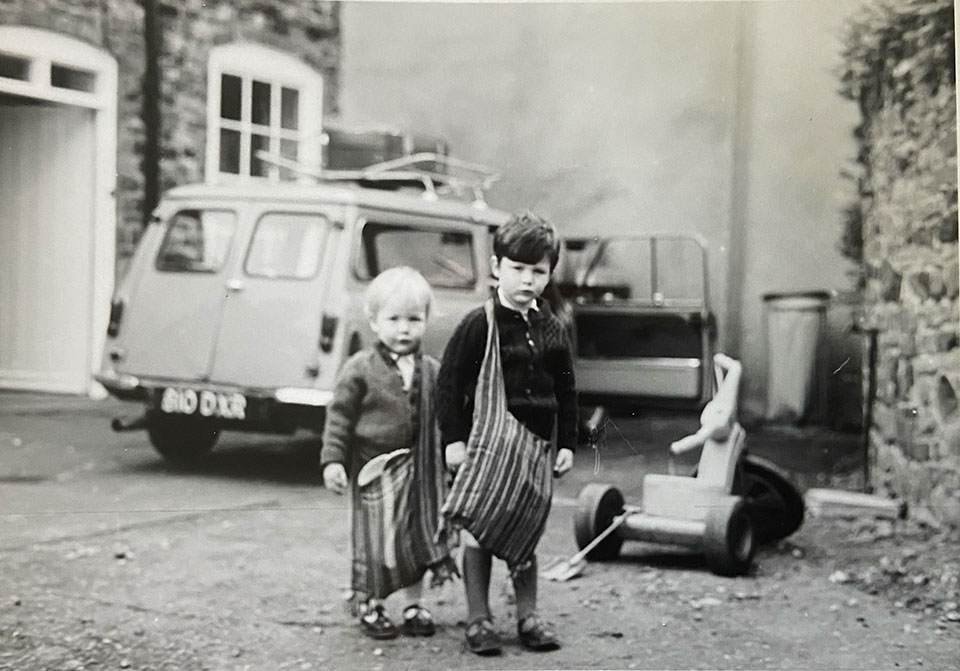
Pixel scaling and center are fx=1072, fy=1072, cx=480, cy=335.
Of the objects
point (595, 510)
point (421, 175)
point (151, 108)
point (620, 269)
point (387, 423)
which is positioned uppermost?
point (151, 108)

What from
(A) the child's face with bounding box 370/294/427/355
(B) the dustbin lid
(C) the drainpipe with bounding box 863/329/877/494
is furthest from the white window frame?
(C) the drainpipe with bounding box 863/329/877/494

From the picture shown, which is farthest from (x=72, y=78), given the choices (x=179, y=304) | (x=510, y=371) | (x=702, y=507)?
(x=702, y=507)

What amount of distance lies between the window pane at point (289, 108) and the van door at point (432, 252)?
0.89 feet

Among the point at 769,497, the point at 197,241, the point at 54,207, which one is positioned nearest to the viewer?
the point at 54,207

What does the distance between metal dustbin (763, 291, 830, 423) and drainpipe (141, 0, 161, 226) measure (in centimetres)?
143

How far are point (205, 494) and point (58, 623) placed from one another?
392 mm

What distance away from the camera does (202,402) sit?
240 cm

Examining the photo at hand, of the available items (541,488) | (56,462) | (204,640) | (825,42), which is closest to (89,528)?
(56,462)

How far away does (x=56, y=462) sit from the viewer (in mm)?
2332

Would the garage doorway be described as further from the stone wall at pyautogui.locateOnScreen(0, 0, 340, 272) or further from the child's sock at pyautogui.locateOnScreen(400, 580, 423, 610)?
the child's sock at pyautogui.locateOnScreen(400, 580, 423, 610)

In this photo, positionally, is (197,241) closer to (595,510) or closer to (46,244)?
(46,244)

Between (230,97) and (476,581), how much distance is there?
1230mm

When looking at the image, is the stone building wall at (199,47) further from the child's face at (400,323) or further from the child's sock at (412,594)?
the child's sock at (412,594)

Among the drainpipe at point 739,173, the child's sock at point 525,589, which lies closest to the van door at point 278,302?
the child's sock at point 525,589
